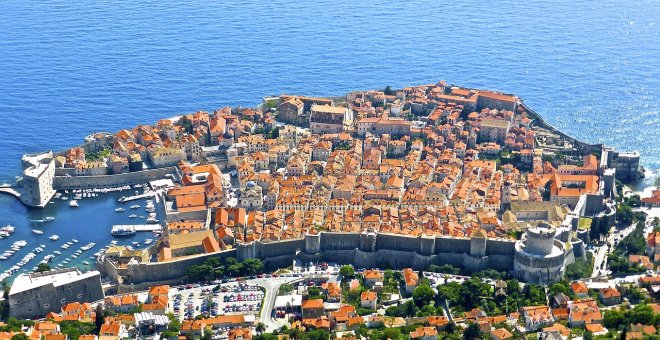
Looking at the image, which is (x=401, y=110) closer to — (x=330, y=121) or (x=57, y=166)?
(x=330, y=121)

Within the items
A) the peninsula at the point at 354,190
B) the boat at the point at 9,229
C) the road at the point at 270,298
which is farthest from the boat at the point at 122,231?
the road at the point at 270,298

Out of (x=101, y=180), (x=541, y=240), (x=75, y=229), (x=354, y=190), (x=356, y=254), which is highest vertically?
(x=541, y=240)

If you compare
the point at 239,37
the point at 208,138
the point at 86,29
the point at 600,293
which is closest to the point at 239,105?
the point at 208,138

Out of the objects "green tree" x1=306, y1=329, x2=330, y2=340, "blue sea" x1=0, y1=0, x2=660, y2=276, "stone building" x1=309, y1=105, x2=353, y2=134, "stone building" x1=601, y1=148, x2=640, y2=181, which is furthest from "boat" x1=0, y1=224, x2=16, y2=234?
"stone building" x1=601, y1=148, x2=640, y2=181

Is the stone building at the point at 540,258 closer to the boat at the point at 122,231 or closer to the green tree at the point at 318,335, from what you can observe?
the green tree at the point at 318,335

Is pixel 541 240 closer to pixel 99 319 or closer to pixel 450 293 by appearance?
pixel 450 293

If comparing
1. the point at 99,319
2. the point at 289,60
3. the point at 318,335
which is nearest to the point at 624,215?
the point at 318,335

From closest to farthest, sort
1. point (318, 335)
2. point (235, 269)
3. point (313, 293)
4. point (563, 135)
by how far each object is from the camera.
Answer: point (318, 335) < point (313, 293) < point (235, 269) < point (563, 135)
